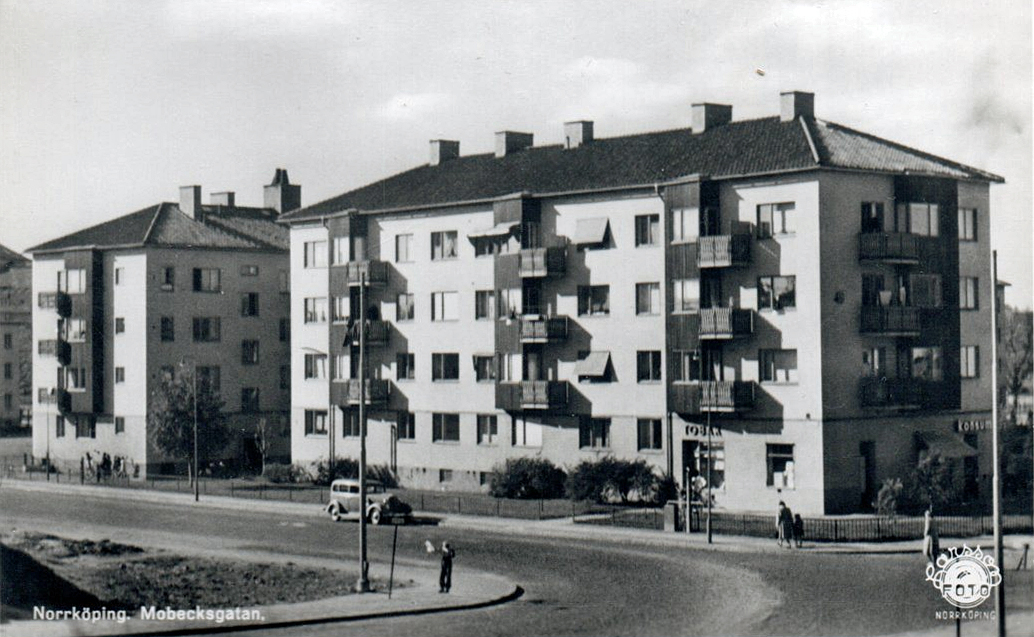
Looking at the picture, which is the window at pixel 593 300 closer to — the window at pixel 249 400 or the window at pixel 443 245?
the window at pixel 443 245

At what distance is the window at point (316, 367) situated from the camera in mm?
78000

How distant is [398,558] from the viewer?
4397 cm

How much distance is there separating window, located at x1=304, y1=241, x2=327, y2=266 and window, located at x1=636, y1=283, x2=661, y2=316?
21536 millimetres

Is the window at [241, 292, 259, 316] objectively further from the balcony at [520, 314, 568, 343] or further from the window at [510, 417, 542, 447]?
the balcony at [520, 314, 568, 343]

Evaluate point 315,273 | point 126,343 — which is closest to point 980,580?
point 315,273

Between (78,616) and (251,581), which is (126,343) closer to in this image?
(251,581)

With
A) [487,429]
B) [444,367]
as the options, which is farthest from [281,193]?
[487,429]

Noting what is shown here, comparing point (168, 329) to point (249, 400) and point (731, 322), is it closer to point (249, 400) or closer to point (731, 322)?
point (249, 400)

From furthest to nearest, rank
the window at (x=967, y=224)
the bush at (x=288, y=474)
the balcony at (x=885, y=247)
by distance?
the bush at (x=288, y=474) → the window at (x=967, y=224) → the balcony at (x=885, y=247)

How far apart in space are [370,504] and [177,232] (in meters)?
37.1

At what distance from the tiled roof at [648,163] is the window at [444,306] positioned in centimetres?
460

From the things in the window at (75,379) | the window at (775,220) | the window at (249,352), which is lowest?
the window at (75,379)

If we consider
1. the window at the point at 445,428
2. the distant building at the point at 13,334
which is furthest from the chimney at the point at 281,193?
the window at the point at 445,428

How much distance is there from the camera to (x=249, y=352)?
89562 millimetres
